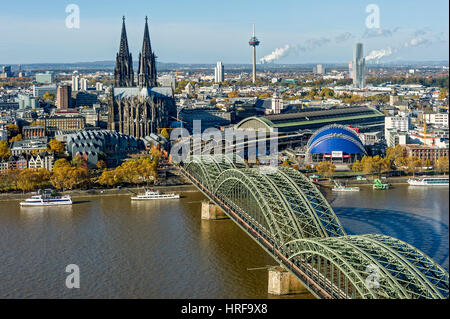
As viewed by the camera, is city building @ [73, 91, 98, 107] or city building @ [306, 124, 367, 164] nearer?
city building @ [306, 124, 367, 164]

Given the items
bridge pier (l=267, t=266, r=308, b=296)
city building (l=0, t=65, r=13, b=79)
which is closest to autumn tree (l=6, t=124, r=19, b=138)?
bridge pier (l=267, t=266, r=308, b=296)

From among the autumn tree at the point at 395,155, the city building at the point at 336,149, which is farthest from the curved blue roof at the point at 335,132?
the autumn tree at the point at 395,155

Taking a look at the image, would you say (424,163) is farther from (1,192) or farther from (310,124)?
(1,192)

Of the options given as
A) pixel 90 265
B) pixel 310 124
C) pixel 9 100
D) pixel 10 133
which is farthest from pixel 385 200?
pixel 9 100

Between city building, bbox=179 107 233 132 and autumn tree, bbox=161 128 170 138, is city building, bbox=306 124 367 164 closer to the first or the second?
autumn tree, bbox=161 128 170 138

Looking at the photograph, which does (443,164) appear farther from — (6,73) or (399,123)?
(6,73)

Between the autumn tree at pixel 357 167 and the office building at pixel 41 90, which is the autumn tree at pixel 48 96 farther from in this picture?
the autumn tree at pixel 357 167
